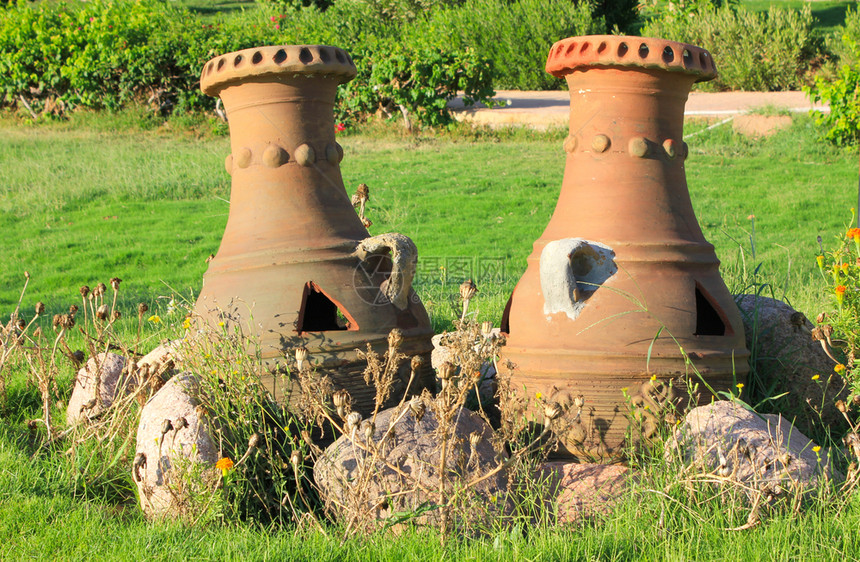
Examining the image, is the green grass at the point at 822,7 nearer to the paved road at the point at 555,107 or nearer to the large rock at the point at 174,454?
the paved road at the point at 555,107

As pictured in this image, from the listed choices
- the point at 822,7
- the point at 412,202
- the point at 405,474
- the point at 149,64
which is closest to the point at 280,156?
the point at 405,474

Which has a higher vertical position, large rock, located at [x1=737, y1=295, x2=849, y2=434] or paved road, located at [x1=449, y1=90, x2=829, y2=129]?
paved road, located at [x1=449, y1=90, x2=829, y2=129]

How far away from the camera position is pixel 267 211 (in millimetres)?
3078

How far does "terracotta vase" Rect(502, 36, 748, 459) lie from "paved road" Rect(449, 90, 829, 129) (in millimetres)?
9852

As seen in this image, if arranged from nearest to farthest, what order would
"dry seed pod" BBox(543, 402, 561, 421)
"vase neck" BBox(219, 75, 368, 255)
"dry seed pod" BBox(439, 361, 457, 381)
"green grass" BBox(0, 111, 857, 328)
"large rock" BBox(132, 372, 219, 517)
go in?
1. "dry seed pod" BBox(439, 361, 457, 381)
2. "dry seed pod" BBox(543, 402, 561, 421)
3. "large rock" BBox(132, 372, 219, 517)
4. "vase neck" BBox(219, 75, 368, 255)
5. "green grass" BBox(0, 111, 857, 328)

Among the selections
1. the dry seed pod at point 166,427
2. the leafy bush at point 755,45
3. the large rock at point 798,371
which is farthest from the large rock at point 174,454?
the leafy bush at point 755,45

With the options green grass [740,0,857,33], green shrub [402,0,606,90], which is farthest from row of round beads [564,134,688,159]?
green grass [740,0,857,33]

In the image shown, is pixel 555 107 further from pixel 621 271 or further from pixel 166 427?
pixel 166 427

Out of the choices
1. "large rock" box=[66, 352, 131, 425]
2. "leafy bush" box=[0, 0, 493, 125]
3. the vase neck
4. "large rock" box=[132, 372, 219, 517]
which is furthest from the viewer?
"leafy bush" box=[0, 0, 493, 125]

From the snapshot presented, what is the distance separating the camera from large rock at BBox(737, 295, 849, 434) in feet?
10.3

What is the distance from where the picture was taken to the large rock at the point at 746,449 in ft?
7.63

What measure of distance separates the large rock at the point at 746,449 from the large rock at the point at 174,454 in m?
1.47

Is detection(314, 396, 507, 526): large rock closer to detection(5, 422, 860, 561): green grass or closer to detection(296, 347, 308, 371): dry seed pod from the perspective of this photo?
detection(5, 422, 860, 561): green grass

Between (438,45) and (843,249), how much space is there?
35.3 feet
